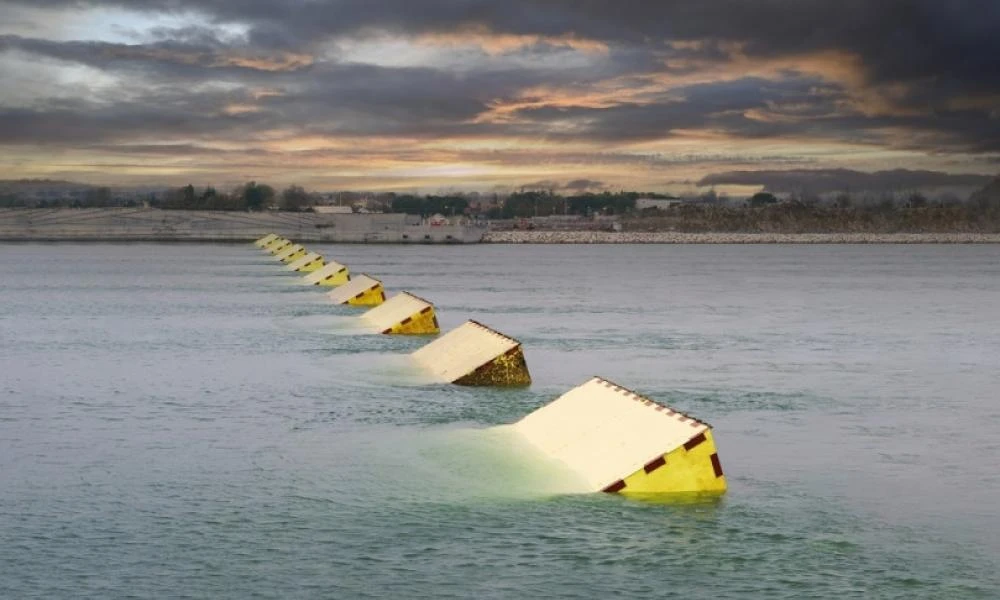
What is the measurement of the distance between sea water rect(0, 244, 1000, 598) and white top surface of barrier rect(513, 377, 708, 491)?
51 cm

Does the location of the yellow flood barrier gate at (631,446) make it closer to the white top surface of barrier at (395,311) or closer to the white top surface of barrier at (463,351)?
the white top surface of barrier at (463,351)

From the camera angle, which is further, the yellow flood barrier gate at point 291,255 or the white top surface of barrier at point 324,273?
the yellow flood barrier gate at point 291,255

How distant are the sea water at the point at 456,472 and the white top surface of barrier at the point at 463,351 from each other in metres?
0.63

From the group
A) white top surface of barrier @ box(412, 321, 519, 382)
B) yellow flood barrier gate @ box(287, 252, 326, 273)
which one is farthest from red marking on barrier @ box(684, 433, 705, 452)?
yellow flood barrier gate @ box(287, 252, 326, 273)

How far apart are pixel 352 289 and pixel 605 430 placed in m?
41.2

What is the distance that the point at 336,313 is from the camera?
5244 centimetres

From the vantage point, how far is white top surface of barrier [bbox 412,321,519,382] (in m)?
29.5

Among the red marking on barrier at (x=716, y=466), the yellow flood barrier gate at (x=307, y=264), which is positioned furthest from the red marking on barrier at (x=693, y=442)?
the yellow flood barrier gate at (x=307, y=264)

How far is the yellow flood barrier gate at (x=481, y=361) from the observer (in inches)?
1143

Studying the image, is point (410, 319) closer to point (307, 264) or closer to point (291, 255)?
point (307, 264)

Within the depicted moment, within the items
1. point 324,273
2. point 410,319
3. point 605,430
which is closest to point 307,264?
point 324,273

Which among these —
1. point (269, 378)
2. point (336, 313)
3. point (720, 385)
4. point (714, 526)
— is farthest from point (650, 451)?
point (336, 313)

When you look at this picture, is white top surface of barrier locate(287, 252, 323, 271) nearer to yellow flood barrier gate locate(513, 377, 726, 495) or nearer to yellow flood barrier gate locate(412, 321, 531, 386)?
yellow flood barrier gate locate(412, 321, 531, 386)

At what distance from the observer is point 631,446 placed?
18016mm
